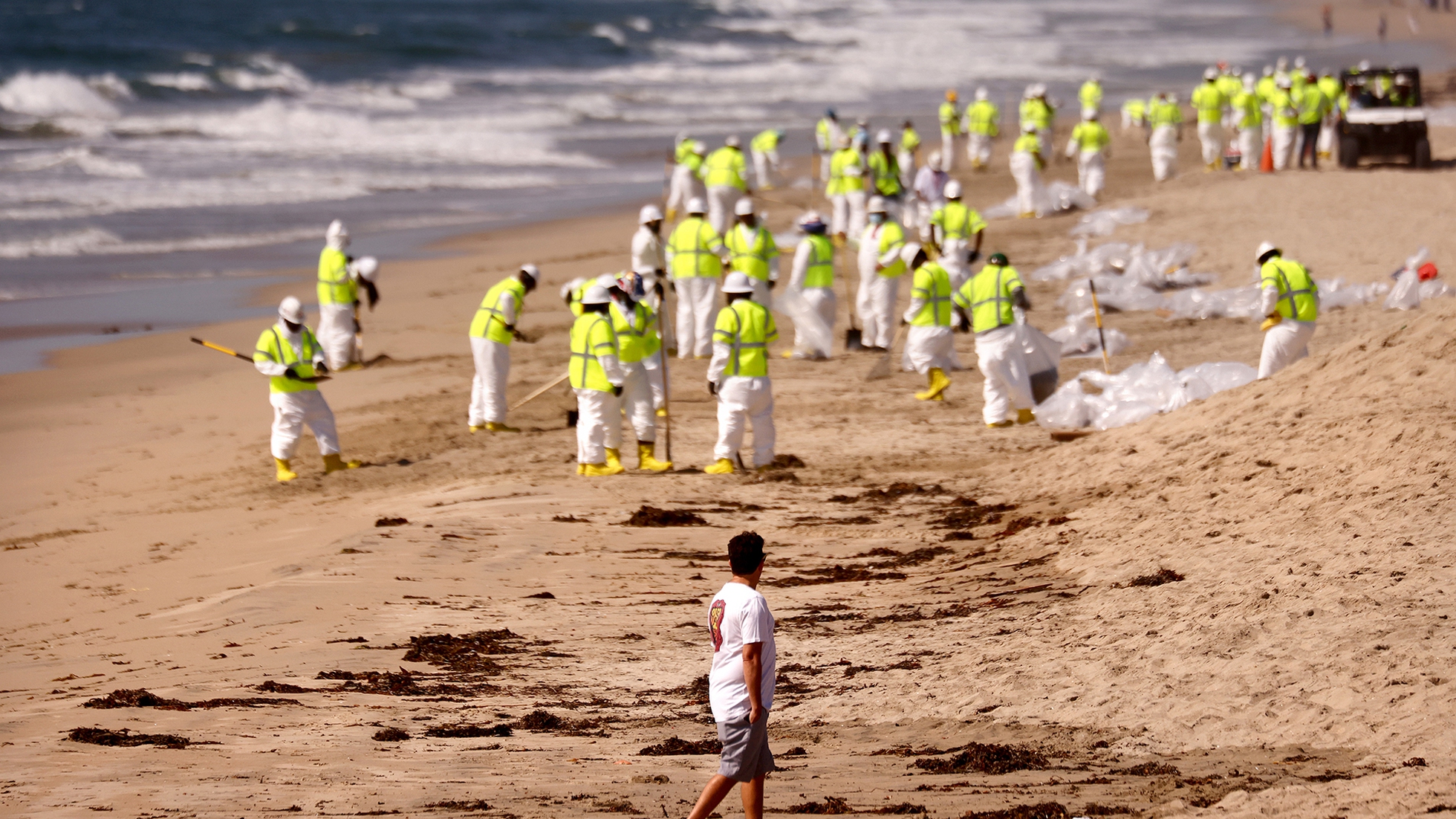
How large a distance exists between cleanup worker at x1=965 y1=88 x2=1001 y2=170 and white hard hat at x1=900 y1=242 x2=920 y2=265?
16681 mm

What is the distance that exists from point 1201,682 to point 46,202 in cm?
2680

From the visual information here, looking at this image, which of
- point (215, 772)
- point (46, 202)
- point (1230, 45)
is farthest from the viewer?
point (1230, 45)

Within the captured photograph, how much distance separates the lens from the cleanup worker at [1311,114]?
27.6 meters

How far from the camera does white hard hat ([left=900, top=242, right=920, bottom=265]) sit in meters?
15.5

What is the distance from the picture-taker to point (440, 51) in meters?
59.8

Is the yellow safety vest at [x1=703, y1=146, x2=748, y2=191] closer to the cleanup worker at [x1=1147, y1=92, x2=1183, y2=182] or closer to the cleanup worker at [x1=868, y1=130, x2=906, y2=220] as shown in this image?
the cleanup worker at [x1=868, y1=130, x2=906, y2=220]

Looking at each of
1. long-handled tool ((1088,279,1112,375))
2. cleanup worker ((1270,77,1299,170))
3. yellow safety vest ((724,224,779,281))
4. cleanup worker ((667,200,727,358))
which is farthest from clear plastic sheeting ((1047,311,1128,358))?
cleanup worker ((1270,77,1299,170))

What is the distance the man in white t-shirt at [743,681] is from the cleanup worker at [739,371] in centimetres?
650

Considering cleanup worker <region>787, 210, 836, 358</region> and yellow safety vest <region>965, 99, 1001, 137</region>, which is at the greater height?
yellow safety vest <region>965, 99, 1001, 137</region>

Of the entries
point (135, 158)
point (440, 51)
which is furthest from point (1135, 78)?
point (135, 158)

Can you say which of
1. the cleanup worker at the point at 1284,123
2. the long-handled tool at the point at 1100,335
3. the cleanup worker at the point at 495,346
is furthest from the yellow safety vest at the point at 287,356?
the cleanup worker at the point at 1284,123

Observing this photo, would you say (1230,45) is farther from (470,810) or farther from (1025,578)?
(470,810)

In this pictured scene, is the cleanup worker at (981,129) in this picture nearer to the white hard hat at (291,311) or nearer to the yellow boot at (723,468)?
the yellow boot at (723,468)

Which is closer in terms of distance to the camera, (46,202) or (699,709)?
(699,709)
